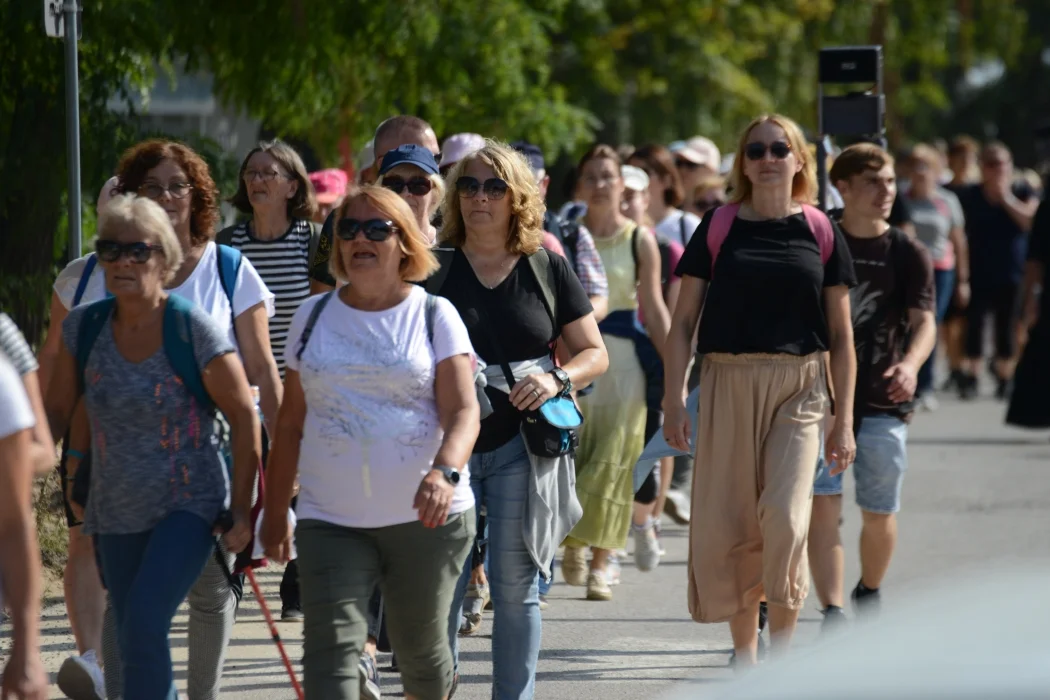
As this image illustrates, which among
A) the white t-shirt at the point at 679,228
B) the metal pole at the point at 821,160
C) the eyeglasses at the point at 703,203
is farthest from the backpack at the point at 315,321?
the eyeglasses at the point at 703,203

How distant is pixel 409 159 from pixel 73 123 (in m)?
1.96

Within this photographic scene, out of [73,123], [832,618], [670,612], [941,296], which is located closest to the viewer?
[832,618]

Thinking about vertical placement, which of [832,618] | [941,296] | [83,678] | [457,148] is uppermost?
[457,148]

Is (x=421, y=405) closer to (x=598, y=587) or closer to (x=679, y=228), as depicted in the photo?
(x=598, y=587)

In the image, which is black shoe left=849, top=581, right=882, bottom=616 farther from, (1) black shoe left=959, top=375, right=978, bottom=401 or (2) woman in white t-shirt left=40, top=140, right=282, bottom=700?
(1) black shoe left=959, top=375, right=978, bottom=401

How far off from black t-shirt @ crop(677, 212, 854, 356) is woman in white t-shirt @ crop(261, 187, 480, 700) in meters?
1.49

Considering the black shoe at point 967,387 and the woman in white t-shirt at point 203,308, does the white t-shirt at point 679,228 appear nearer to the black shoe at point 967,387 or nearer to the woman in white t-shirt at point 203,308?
the woman in white t-shirt at point 203,308

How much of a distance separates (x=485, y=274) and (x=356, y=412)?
109cm

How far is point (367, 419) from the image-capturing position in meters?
4.91

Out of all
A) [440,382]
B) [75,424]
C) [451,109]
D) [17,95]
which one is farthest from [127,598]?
[451,109]

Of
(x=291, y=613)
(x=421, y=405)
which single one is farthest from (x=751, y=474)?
(x=291, y=613)

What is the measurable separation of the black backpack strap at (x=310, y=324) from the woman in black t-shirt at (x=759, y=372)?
5.74 ft

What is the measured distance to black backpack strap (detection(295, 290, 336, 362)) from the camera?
5051 millimetres

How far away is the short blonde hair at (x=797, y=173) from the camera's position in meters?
6.47
